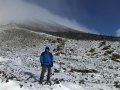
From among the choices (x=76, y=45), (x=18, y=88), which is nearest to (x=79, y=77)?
(x=18, y=88)

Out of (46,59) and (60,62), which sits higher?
(46,59)

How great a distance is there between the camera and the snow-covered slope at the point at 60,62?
21609mm

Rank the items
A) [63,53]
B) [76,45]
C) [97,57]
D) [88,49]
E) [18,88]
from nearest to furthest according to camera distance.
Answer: [18,88] < [97,57] < [63,53] < [88,49] < [76,45]

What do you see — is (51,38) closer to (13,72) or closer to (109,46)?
(109,46)

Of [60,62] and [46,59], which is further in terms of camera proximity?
[60,62]

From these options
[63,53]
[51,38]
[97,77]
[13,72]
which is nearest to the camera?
[13,72]

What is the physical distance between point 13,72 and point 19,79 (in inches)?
113

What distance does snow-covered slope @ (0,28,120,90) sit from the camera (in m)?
21.6

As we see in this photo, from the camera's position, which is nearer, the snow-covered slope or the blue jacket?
the blue jacket

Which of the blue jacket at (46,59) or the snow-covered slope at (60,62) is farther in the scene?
the snow-covered slope at (60,62)

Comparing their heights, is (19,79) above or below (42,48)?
below

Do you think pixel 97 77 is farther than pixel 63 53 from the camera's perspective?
No

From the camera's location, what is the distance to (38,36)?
211ft

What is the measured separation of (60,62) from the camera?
116ft
